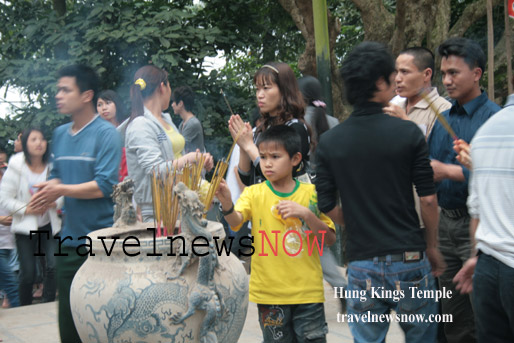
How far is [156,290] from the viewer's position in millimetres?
2750

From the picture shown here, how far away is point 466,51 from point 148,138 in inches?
75.6

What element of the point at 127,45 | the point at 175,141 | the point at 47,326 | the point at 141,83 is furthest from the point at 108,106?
the point at 127,45

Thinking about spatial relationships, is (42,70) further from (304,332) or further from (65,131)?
(304,332)

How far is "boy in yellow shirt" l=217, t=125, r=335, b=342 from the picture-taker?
3006 millimetres

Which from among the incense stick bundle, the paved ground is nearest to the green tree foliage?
the paved ground

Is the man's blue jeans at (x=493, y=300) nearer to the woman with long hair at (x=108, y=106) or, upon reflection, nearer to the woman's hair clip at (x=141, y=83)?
the woman's hair clip at (x=141, y=83)

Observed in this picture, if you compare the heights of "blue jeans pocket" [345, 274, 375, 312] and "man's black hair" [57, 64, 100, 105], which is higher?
"man's black hair" [57, 64, 100, 105]

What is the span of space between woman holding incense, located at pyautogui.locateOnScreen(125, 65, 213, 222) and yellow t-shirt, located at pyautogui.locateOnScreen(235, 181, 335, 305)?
73 cm

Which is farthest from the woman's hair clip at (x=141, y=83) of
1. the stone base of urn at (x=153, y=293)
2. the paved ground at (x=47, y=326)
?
Result: the paved ground at (x=47, y=326)

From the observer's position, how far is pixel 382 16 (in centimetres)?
785

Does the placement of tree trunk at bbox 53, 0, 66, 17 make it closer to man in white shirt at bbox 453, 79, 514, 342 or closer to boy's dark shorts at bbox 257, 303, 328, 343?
boy's dark shorts at bbox 257, 303, 328, 343

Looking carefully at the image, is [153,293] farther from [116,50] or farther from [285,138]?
[116,50]

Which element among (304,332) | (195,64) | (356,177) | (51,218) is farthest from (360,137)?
(195,64)

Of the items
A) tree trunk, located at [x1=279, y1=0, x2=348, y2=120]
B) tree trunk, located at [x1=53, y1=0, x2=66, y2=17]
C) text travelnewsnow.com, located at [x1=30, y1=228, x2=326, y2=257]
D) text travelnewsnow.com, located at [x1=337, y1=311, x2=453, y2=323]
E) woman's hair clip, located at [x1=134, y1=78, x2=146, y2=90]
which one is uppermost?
tree trunk, located at [x1=53, y1=0, x2=66, y2=17]
